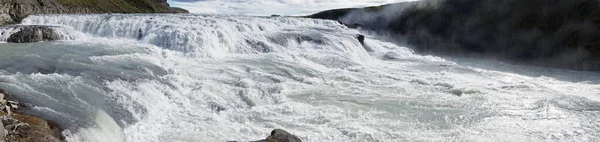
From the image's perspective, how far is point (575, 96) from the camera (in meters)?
16.2

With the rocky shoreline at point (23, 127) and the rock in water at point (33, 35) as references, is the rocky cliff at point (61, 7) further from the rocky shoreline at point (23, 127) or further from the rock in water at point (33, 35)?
the rocky shoreline at point (23, 127)

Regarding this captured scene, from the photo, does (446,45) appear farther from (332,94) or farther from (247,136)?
(247,136)

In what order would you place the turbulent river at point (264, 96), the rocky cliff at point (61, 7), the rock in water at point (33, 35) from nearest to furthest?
the turbulent river at point (264, 96)
the rock in water at point (33, 35)
the rocky cliff at point (61, 7)

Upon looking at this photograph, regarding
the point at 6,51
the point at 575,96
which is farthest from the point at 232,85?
the point at 575,96

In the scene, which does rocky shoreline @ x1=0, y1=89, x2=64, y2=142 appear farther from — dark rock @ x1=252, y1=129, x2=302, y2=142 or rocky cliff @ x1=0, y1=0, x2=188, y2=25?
rocky cliff @ x1=0, y1=0, x2=188, y2=25

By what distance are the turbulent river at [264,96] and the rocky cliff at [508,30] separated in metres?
7.10

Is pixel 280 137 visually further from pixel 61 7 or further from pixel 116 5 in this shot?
pixel 116 5

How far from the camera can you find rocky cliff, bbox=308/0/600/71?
29.5m

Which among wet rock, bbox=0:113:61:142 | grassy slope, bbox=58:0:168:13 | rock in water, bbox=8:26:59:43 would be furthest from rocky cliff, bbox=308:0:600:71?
grassy slope, bbox=58:0:168:13

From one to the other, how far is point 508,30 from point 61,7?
53361mm

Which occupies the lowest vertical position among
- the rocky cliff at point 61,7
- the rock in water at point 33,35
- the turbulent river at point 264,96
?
the turbulent river at point 264,96

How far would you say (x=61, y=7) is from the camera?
59219mm

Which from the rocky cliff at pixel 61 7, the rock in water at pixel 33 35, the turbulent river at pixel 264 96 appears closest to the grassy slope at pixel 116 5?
the rocky cliff at pixel 61 7

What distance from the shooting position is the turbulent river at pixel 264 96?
1040 centimetres
